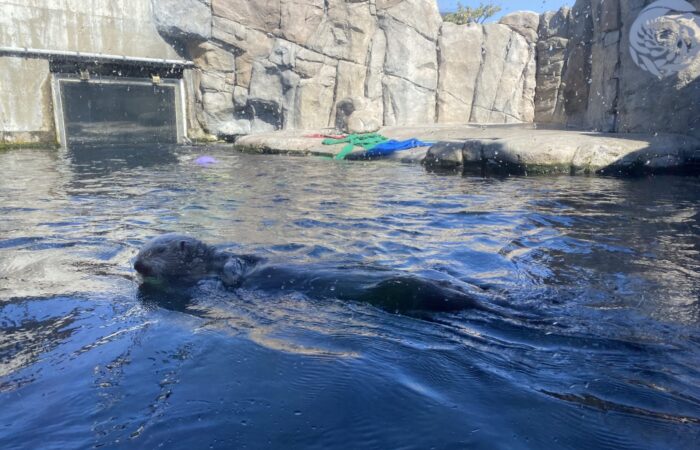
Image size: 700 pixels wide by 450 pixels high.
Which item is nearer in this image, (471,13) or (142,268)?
(142,268)

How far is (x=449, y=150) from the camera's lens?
31.5 feet

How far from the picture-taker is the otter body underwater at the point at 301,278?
274cm

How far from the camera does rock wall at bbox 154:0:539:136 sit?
638 inches

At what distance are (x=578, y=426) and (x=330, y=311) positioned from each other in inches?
53.7

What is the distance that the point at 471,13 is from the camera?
22625 millimetres

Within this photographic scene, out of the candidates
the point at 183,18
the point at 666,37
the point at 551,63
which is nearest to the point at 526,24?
the point at 551,63

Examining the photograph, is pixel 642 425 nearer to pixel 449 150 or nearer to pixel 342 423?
pixel 342 423

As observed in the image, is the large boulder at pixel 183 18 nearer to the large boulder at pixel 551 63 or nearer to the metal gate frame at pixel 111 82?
the metal gate frame at pixel 111 82

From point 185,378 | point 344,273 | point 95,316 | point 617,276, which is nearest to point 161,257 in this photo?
point 95,316

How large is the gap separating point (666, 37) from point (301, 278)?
27.6ft

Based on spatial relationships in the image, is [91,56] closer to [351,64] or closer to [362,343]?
[351,64]

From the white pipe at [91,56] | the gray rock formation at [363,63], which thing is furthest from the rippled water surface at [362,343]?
the white pipe at [91,56]

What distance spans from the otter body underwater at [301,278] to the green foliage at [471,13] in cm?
2121

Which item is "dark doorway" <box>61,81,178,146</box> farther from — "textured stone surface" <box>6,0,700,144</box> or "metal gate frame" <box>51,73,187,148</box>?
"textured stone surface" <box>6,0,700,144</box>
